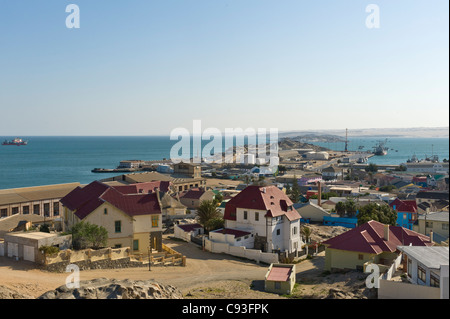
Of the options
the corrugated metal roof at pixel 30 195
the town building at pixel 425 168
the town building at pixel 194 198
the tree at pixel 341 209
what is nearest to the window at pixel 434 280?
the tree at pixel 341 209

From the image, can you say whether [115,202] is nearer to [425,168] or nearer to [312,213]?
[312,213]

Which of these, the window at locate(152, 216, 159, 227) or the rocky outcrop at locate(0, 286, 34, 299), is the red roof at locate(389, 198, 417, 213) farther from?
the rocky outcrop at locate(0, 286, 34, 299)

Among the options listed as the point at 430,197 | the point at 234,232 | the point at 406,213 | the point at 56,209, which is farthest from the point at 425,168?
the point at 234,232

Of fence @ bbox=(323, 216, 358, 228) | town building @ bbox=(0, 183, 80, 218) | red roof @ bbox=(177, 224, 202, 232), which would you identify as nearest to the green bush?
red roof @ bbox=(177, 224, 202, 232)

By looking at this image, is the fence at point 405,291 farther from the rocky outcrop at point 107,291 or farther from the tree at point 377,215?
the tree at point 377,215
